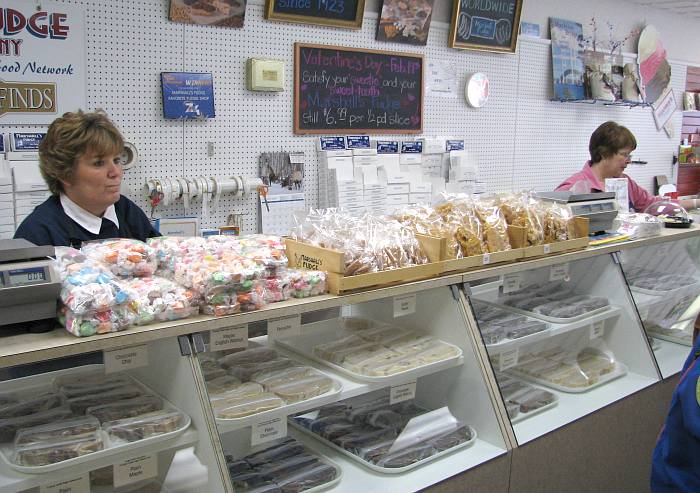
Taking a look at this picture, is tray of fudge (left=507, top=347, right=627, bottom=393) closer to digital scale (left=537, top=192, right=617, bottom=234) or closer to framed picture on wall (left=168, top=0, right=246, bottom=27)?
digital scale (left=537, top=192, right=617, bottom=234)

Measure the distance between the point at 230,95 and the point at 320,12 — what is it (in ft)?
2.33

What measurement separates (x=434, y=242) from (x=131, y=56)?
69.0 inches

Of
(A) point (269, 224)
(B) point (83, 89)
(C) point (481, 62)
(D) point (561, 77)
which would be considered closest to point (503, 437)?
(A) point (269, 224)

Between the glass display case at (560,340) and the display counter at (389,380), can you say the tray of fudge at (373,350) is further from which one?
the glass display case at (560,340)

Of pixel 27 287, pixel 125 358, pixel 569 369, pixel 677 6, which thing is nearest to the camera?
pixel 27 287

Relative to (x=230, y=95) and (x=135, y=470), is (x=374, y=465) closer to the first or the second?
(x=135, y=470)

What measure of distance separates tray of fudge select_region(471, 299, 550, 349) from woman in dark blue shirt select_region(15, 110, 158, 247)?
5.01 feet

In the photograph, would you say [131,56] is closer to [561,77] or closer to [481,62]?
[481,62]

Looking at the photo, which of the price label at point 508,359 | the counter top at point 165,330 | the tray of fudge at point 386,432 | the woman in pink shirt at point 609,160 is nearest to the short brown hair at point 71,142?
the counter top at point 165,330

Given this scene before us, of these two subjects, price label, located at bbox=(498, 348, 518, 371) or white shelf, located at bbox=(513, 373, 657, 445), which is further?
price label, located at bbox=(498, 348, 518, 371)

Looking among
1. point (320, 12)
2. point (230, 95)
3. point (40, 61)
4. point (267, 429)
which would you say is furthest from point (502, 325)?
point (40, 61)

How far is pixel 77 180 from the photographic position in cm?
258

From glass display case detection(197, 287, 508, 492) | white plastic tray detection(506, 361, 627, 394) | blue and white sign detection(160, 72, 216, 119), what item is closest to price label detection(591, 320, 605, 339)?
white plastic tray detection(506, 361, 627, 394)

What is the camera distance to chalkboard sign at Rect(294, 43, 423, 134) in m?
3.59
